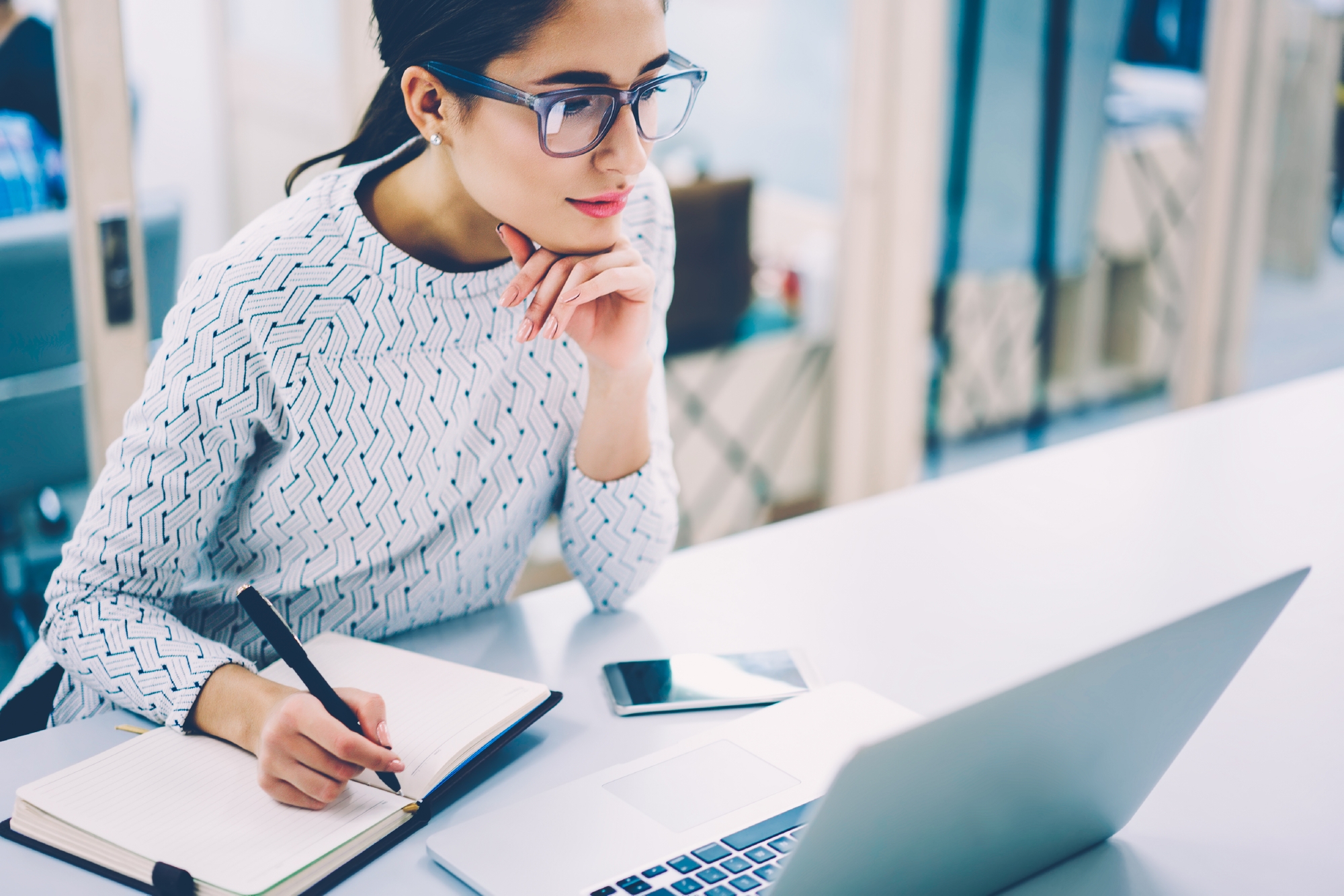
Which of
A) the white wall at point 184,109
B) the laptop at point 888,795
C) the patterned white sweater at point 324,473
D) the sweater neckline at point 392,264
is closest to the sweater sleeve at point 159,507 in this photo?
the patterned white sweater at point 324,473

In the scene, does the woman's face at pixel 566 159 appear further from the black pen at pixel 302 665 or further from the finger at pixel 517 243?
the black pen at pixel 302 665

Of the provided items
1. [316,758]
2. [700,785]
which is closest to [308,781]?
[316,758]

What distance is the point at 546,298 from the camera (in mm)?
952

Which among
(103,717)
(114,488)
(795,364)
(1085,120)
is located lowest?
(795,364)

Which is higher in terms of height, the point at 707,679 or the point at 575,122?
the point at 575,122

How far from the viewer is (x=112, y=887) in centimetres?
70

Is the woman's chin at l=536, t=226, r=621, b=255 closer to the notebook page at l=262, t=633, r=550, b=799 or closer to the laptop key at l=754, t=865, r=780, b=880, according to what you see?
the notebook page at l=262, t=633, r=550, b=799

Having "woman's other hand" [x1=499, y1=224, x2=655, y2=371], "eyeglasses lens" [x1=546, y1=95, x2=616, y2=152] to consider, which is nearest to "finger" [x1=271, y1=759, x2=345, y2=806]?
"woman's other hand" [x1=499, y1=224, x2=655, y2=371]

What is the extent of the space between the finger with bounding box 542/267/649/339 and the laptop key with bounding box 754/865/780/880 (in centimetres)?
46

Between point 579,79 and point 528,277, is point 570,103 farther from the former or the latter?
point 528,277

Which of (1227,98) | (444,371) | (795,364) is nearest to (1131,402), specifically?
(1227,98)

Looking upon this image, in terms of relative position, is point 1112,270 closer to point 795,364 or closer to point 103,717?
point 795,364

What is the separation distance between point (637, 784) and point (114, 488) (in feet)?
1.53

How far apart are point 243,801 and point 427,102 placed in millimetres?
543
